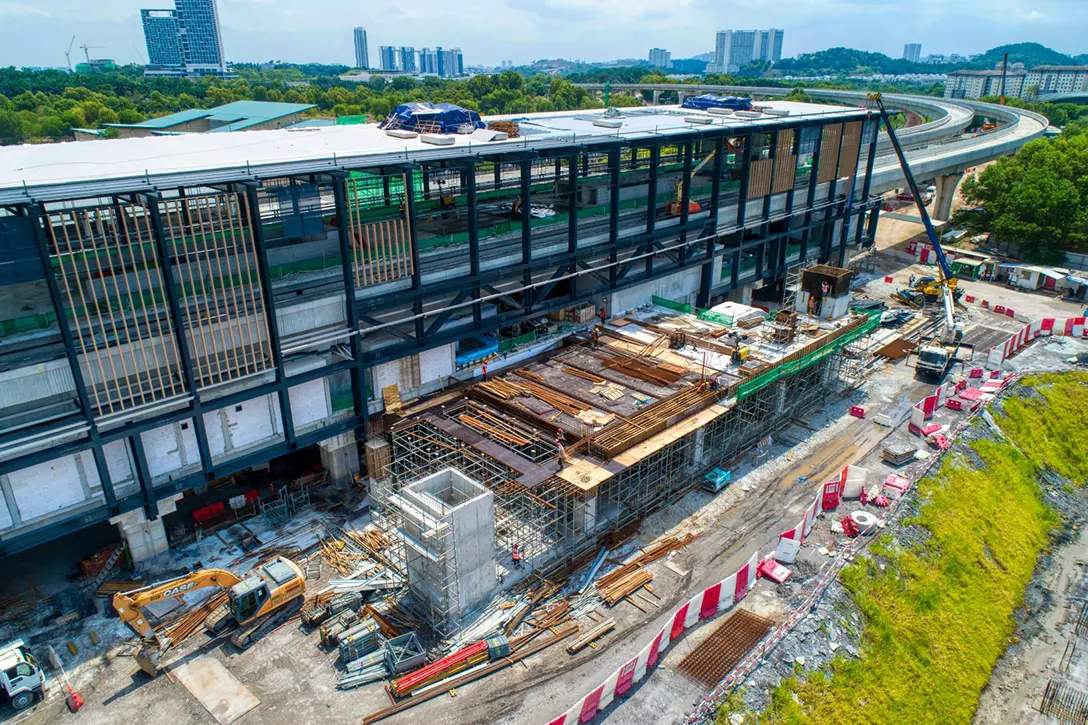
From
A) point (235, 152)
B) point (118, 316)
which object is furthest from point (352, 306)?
point (235, 152)

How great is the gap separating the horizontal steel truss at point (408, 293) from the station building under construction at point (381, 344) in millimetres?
134

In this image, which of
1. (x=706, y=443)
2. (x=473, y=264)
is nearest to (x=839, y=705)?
(x=706, y=443)

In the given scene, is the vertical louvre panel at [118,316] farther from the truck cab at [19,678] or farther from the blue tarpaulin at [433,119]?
the blue tarpaulin at [433,119]

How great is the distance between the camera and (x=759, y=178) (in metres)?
56.3

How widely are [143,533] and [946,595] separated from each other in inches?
1464

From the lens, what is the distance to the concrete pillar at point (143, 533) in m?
30.7

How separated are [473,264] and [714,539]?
18996 millimetres

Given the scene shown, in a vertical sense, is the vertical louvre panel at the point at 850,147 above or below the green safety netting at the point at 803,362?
above

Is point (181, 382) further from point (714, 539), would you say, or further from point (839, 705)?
point (839, 705)

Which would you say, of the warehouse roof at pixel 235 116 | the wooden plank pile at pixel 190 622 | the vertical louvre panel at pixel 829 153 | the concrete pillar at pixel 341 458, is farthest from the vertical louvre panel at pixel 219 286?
the warehouse roof at pixel 235 116

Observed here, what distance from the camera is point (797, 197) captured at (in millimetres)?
63062

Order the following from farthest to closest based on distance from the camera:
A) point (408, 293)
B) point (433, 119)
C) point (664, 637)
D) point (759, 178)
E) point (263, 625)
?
point (759, 178) < point (433, 119) < point (408, 293) < point (263, 625) < point (664, 637)

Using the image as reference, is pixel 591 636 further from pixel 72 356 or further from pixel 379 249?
pixel 72 356

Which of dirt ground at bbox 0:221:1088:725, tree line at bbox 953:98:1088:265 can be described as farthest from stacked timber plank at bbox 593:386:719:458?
tree line at bbox 953:98:1088:265
